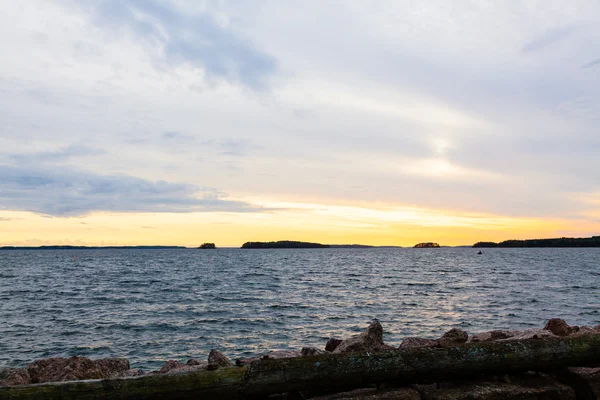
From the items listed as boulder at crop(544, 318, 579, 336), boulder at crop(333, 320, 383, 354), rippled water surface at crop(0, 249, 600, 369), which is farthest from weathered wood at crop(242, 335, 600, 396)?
rippled water surface at crop(0, 249, 600, 369)

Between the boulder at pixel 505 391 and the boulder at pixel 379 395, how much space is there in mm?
181

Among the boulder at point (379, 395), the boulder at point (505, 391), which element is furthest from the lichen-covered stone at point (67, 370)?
the boulder at point (505, 391)

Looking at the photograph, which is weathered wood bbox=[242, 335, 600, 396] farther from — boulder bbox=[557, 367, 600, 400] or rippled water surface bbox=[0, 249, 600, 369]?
rippled water surface bbox=[0, 249, 600, 369]

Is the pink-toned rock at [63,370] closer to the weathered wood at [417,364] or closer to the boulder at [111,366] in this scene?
the boulder at [111,366]

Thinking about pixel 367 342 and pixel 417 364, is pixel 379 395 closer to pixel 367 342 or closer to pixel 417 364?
pixel 417 364

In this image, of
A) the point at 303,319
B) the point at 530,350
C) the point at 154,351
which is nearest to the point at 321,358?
the point at 530,350

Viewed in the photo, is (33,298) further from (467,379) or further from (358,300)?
(467,379)

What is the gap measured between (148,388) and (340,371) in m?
1.87

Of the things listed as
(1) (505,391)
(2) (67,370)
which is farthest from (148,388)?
(2) (67,370)

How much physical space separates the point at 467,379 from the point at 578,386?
133 centimetres

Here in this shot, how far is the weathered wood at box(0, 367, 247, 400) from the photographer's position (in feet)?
13.7

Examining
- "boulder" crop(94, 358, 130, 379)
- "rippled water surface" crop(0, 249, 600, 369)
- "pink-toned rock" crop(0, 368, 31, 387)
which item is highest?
"pink-toned rock" crop(0, 368, 31, 387)

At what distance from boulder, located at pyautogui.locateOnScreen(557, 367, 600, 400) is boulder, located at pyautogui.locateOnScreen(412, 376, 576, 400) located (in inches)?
6.8

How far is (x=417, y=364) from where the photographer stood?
495 centimetres
